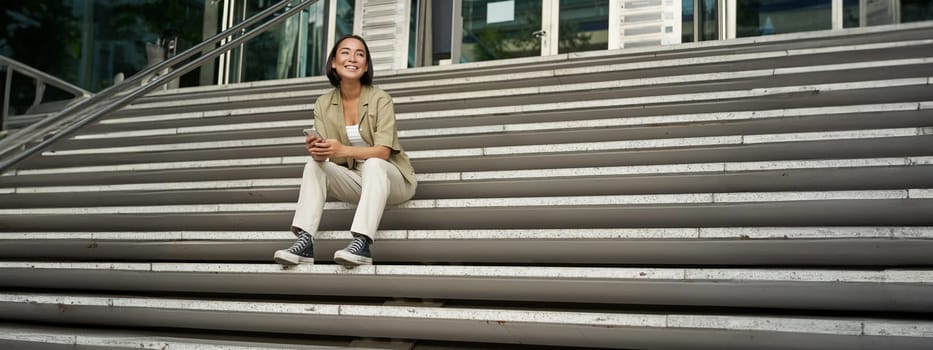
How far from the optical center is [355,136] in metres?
3.21

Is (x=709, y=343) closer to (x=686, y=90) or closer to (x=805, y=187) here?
(x=805, y=187)

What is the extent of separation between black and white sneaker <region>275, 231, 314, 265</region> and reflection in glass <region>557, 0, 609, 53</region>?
586 cm

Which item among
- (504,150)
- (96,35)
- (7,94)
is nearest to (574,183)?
(504,150)

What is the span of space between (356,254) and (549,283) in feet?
2.02

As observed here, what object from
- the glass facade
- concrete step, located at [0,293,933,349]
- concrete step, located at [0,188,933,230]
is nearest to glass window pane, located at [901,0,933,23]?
concrete step, located at [0,188,933,230]

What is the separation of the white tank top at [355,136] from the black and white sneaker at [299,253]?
1.55 feet

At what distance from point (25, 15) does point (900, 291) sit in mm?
7781

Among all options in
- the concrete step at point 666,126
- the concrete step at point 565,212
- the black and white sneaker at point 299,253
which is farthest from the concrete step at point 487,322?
the concrete step at point 666,126

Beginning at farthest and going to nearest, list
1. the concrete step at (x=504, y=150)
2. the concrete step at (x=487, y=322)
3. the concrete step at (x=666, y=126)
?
the concrete step at (x=666, y=126) → the concrete step at (x=504, y=150) → the concrete step at (x=487, y=322)

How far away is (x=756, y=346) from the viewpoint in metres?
2.24

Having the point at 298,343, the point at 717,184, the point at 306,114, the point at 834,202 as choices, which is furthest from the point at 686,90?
the point at 298,343

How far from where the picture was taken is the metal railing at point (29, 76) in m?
5.32

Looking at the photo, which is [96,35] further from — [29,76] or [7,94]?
[7,94]

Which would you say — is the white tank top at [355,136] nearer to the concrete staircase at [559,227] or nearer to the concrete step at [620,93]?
the concrete staircase at [559,227]
